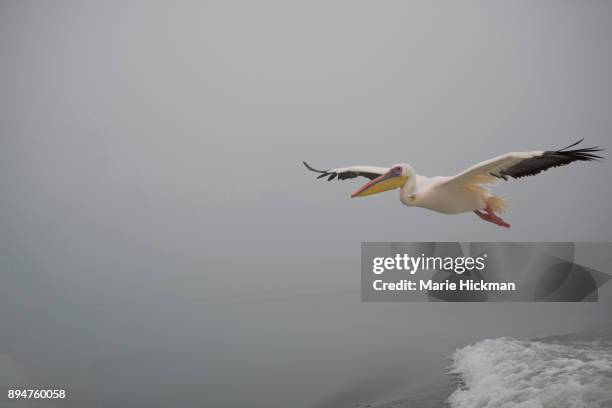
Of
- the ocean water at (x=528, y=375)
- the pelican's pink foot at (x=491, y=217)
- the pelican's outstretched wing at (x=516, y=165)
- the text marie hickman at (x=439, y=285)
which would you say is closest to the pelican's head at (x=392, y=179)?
the pelican's outstretched wing at (x=516, y=165)

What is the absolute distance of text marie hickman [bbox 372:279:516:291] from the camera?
2.93 metres

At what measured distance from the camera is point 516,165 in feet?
8.13

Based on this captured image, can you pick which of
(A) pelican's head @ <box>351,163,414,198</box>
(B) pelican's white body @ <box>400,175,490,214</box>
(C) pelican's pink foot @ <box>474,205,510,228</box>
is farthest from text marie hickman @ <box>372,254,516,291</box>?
(A) pelican's head @ <box>351,163,414,198</box>

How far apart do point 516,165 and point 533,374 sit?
0.90 m

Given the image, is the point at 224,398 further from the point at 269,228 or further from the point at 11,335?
the point at 11,335

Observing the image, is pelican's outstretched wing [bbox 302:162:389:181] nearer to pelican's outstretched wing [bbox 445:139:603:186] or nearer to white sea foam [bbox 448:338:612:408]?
pelican's outstretched wing [bbox 445:139:603:186]

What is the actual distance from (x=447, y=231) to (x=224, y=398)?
1.34m

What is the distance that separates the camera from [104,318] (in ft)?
9.72

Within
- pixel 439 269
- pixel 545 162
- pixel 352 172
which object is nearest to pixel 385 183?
pixel 352 172

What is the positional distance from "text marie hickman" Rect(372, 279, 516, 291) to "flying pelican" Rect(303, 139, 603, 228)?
0.30 m

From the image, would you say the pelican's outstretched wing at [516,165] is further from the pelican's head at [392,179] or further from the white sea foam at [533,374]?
the white sea foam at [533,374]

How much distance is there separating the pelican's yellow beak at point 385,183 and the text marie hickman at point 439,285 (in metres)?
0.46

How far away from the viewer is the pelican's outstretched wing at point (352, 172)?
2895mm

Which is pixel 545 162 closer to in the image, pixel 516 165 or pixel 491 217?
pixel 516 165
